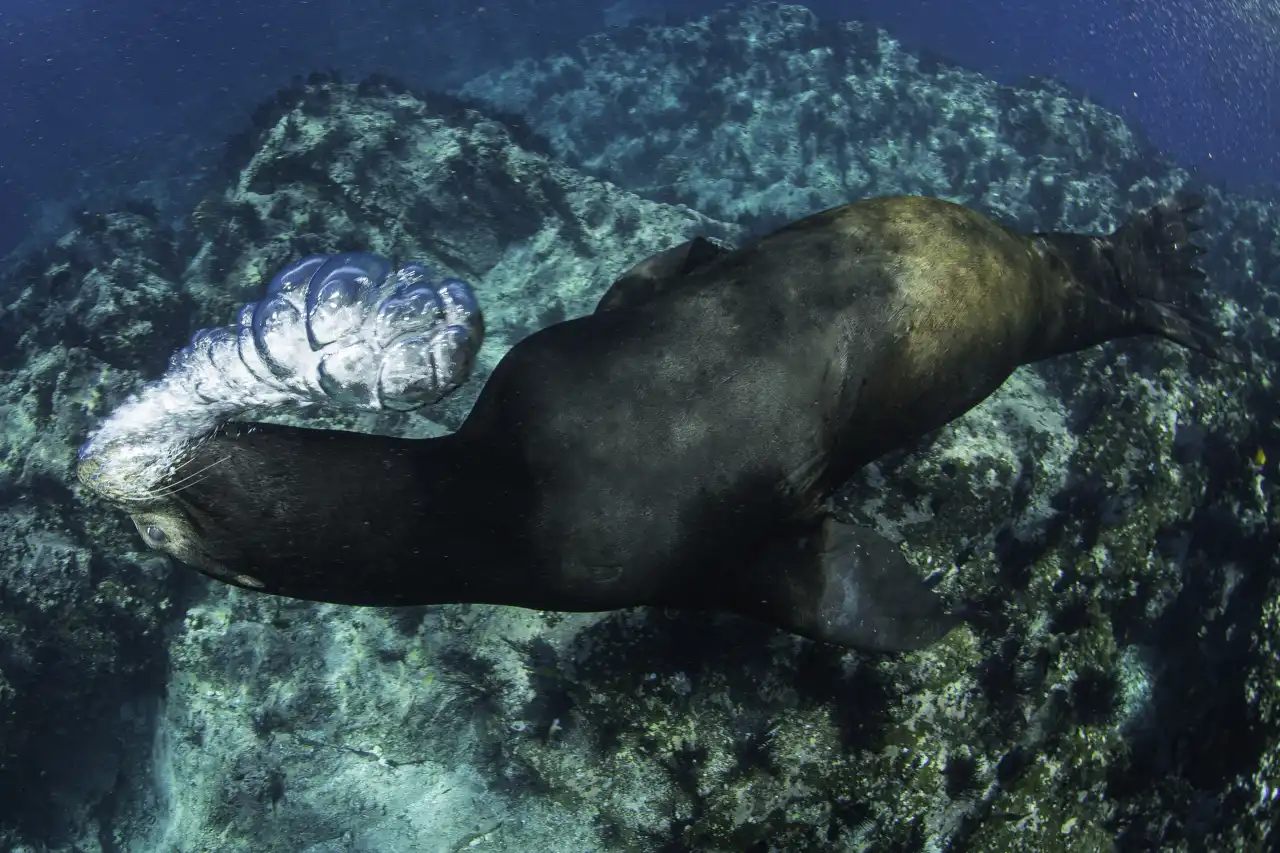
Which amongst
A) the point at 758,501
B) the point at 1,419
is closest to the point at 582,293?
the point at 758,501

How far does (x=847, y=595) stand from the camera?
11.6ft

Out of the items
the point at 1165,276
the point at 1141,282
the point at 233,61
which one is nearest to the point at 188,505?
the point at 1141,282

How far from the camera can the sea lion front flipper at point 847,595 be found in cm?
349

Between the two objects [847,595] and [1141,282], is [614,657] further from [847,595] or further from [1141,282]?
[1141,282]

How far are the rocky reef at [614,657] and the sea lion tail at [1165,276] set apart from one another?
0.63m

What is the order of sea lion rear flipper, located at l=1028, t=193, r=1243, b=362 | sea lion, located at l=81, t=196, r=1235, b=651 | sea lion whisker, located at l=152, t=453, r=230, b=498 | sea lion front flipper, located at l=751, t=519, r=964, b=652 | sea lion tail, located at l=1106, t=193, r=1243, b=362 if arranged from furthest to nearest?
sea lion tail, located at l=1106, t=193, r=1243, b=362 → sea lion rear flipper, located at l=1028, t=193, r=1243, b=362 → sea lion front flipper, located at l=751, t=519, r=964, b=652 → sea lion, located at l=81, t=196, r=1235, b=651 → sea lion whisker, located at l=152, t=453, r=230, b=498

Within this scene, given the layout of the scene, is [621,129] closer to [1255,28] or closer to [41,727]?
[41,727]

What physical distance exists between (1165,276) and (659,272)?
425 centimetres

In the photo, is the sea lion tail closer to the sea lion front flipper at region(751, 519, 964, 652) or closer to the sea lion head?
the sea lion front flipper at region(751, 519, 964, 652)

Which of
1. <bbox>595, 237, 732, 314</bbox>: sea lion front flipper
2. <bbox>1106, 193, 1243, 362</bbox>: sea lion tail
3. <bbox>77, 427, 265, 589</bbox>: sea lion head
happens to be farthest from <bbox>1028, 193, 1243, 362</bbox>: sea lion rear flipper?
<bbox>77, 427, 265, 589</bbox>: sea lion head

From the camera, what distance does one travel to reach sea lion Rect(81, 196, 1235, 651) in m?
2.73

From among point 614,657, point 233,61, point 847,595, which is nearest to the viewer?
point 847,595

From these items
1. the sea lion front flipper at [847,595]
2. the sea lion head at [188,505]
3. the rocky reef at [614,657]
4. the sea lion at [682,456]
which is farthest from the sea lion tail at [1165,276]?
the sea lion head at [188,505]

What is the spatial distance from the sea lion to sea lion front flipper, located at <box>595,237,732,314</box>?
2 centimetres
